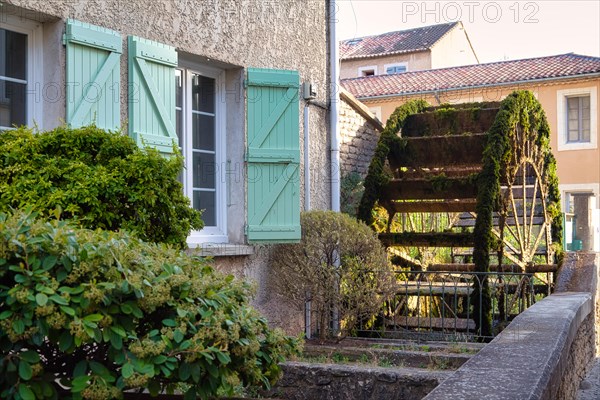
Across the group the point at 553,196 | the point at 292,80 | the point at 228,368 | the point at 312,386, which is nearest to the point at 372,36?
the point at 553,196

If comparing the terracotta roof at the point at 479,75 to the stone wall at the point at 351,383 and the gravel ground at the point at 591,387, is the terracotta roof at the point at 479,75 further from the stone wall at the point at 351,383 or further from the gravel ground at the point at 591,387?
the stone wall at the point at 351,383

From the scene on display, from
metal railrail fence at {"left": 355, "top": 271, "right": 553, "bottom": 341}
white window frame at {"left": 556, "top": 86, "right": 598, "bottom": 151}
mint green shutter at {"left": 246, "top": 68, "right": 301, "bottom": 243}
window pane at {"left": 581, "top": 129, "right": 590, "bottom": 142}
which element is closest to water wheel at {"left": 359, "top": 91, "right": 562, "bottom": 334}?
metal railrail fence at {"left": 355, "top": 271, "right": 553, "bottom": 341}

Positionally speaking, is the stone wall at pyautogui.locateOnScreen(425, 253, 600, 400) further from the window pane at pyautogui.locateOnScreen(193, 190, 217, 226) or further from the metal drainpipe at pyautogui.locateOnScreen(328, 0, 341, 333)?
the window pane at pyautogui.locateOnScreen(193, 190, 217, 226)

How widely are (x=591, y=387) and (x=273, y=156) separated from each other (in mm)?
3486

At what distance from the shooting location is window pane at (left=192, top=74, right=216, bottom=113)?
23.9ft

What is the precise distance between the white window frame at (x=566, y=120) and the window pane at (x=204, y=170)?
18.4 m

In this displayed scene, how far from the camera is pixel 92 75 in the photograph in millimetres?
5699

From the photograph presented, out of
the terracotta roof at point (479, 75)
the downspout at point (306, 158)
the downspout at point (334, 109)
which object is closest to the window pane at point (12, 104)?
the downspout at point (306, 158)

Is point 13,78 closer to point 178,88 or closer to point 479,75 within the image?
point 178,88

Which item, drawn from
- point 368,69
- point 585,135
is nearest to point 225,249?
point 585,135

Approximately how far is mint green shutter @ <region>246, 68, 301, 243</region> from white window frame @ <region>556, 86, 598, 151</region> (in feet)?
58.3

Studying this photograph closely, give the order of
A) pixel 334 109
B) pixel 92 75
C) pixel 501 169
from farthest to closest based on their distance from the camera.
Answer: pixel 501 169 → pixel 334 109 → pixel 92 75

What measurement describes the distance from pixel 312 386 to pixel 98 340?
3.28 m

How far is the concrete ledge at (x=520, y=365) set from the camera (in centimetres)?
305
